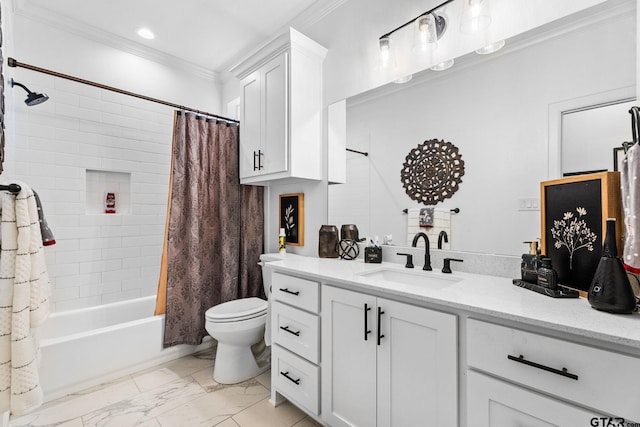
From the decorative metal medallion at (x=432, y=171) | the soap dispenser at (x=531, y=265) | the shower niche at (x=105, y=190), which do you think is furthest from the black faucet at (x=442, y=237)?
the shower niche at (x=105, y=190)

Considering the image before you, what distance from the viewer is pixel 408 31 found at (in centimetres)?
175

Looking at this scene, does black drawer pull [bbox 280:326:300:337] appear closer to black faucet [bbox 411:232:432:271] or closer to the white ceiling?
black faucet [bbox 411:232:432:271]

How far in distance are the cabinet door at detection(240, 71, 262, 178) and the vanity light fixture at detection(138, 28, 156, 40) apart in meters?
0.90

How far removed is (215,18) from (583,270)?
279 centimetres

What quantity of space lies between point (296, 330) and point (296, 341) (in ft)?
0.20

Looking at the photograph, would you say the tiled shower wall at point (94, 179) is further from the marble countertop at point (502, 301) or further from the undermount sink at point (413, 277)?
the undermount sink at point (413, 277)

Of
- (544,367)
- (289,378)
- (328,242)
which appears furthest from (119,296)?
(544,367)

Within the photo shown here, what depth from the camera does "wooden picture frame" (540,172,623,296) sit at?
1007 millimetres

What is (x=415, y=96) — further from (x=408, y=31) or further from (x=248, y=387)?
(x=248, y=387)

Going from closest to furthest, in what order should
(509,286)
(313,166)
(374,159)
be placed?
1. (509,286)
2. (374,159)
3. (313,166)

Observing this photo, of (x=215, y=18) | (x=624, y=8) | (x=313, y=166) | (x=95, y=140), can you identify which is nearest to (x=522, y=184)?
(x=624, y=8)

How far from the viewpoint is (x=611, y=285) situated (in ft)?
2.85

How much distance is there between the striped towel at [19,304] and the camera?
1169mm

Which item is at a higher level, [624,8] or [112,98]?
[112,98]
